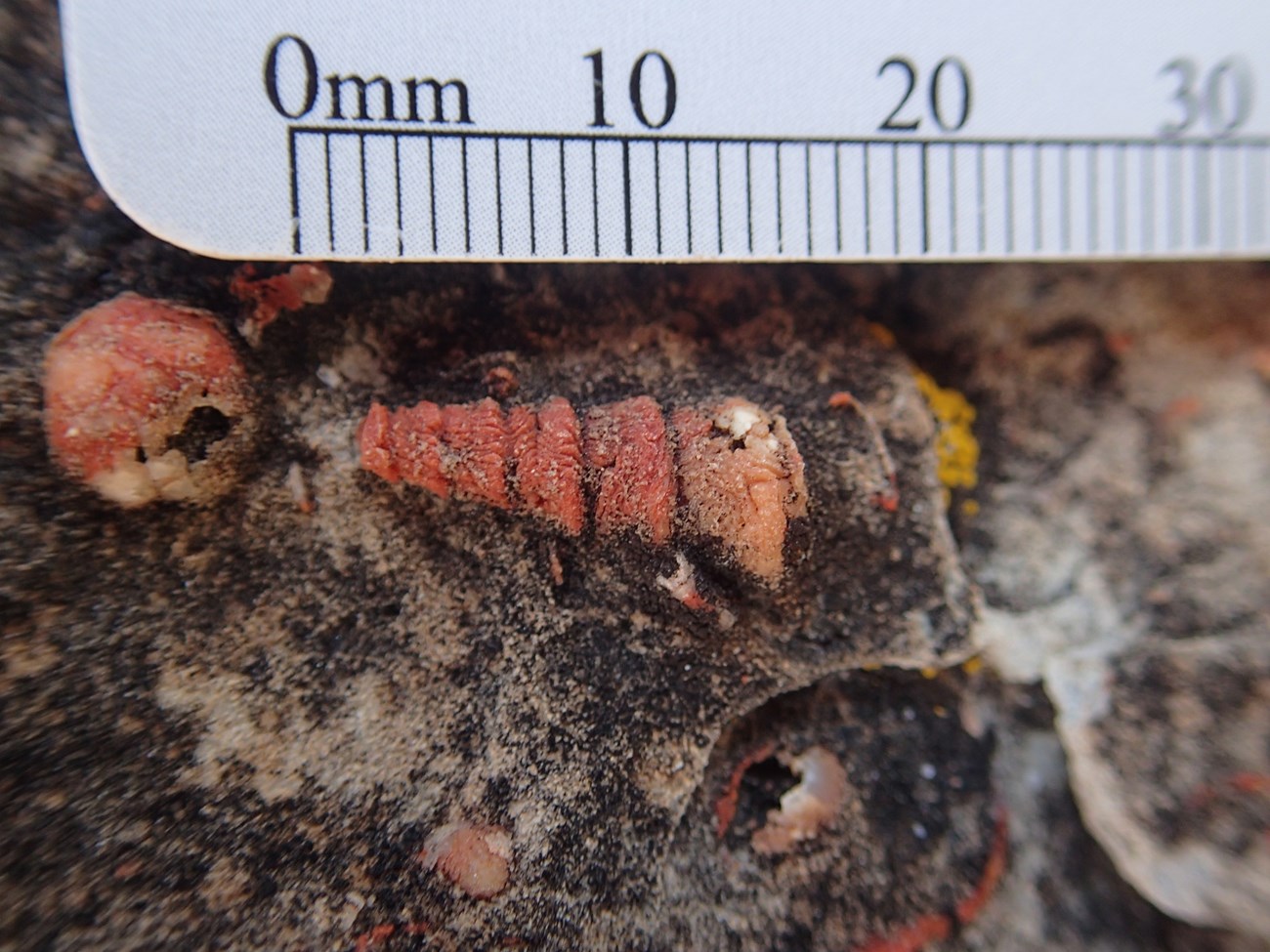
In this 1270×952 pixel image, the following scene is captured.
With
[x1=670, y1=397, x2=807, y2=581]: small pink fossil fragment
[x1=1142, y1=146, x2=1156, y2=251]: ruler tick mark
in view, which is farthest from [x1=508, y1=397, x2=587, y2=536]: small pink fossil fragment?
[x1=1142, y1=146, x2=1156, y2=251]: ruler tick mark

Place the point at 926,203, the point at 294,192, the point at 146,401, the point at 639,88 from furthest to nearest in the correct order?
the point at 926,203, the point at 639,88, the point at 294,192, the point at 146,401

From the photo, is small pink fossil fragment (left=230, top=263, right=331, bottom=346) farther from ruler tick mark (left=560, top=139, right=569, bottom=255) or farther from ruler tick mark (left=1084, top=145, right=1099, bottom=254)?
ruler tick mark (left=1084, top=145, right=1099, bottom=254)

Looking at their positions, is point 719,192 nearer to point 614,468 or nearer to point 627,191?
point 627,191

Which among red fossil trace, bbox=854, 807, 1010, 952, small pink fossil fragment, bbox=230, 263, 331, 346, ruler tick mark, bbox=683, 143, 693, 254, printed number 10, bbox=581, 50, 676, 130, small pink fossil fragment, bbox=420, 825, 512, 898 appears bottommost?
red fossil trace, bbox=854, 807, 1010, 952

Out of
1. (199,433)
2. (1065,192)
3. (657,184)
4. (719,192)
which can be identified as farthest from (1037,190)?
(199,433)

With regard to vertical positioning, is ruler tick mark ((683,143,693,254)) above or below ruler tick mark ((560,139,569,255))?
above

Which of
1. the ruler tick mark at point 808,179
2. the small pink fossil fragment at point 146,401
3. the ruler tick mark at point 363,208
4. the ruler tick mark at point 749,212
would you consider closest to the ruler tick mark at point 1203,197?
A: the ruler tick mark at point 808,179
